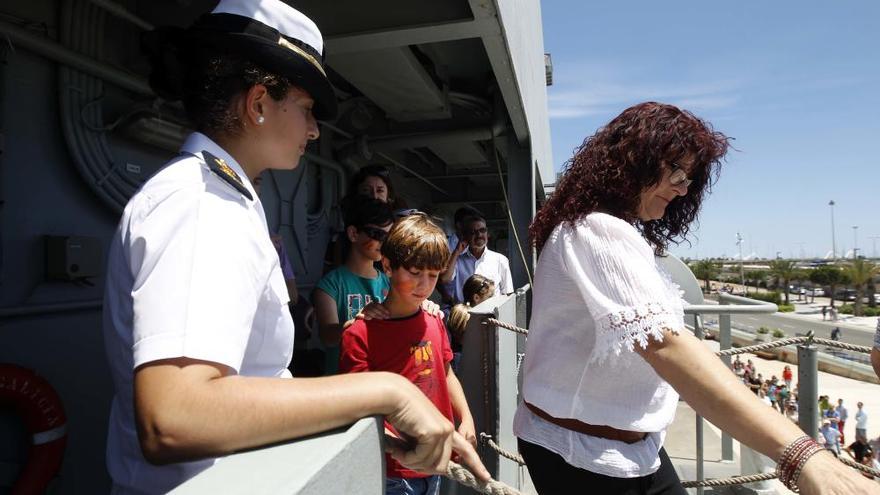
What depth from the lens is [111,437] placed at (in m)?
0.90

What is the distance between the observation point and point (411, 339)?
1979 millimetres

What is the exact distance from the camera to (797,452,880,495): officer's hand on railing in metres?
0.95

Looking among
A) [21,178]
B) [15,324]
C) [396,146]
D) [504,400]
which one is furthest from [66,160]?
[396,146]

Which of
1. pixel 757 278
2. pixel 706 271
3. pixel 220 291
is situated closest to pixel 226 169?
pixel 220 291

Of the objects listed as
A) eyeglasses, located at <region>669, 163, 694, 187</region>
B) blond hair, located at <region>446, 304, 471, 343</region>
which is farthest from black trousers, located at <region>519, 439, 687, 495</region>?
blond hair, located at <region>446, 304, 471, 343</region>

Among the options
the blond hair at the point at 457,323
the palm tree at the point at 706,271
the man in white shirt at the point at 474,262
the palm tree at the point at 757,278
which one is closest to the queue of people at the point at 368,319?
the blond hair at the point at 457,323

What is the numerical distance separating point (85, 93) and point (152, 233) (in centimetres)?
239

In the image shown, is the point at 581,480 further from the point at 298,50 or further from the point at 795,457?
the point at 298,50

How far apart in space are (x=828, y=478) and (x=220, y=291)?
1202mm

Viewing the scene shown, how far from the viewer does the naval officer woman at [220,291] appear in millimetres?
625

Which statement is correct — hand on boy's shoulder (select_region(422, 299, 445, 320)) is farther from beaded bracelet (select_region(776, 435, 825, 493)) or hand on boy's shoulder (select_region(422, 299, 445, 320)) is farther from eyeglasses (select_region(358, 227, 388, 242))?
beaded bracelet (select_region(776, 435, 825, 493))

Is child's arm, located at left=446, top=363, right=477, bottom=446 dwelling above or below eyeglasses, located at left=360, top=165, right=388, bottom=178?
below

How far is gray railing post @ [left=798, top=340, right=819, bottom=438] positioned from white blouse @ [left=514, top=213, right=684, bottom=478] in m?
1.76

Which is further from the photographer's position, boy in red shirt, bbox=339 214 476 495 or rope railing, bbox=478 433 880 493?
boy in red shirt, bbox=339 214 476 495
